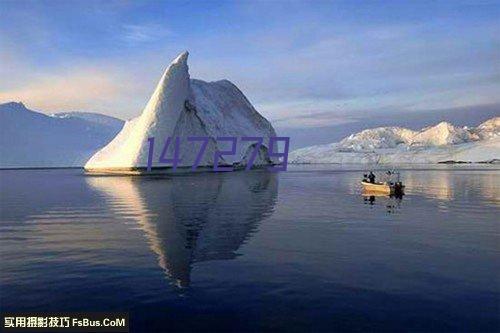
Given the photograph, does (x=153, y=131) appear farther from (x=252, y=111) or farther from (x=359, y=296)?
(x=359, y=296)

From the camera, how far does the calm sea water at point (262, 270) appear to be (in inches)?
371

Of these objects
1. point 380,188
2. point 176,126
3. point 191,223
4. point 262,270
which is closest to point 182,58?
point 176,126

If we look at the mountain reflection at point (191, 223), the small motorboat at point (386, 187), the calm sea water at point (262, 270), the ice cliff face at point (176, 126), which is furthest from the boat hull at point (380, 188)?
the ice cliff face at point (176, 126)

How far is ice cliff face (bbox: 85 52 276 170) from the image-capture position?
7531 cm

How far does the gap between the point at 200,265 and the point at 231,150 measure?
3310 inches

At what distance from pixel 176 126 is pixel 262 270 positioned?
6896cm

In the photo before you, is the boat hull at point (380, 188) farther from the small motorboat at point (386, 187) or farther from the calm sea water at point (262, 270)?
the calm sea water at point (262, 270)

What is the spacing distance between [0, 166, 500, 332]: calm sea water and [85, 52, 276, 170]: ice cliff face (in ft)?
165

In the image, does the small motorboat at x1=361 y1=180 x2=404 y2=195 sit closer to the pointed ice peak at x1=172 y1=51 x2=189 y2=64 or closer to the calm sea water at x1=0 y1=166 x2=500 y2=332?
the calm sea water at x1=0 y1=166 x2=500 y2=332

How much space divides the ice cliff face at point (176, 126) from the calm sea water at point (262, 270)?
50.3m

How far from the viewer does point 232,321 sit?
29.8 feet

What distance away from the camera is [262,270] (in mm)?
13094

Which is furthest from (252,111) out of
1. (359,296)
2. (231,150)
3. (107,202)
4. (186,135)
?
(359,296)

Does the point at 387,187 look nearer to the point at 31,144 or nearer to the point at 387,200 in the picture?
the point at 387,200
